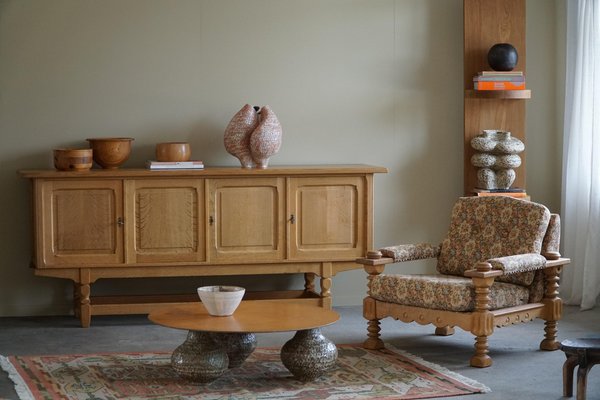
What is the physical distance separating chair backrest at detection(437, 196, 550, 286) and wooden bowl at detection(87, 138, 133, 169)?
6.57ft

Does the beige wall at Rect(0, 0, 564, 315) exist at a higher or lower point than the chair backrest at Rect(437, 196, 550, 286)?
higher

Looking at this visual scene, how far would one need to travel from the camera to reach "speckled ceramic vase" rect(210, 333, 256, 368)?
4.82 metres

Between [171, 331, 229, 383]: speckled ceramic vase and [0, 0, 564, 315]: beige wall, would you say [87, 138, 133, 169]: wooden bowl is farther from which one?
[171, 331, 229, 383]: speckled ceramic vase

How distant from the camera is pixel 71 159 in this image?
5.99 m

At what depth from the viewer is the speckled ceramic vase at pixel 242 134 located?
20.4 feet

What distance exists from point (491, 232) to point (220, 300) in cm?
166

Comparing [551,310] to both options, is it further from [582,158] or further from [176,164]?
[176,164]

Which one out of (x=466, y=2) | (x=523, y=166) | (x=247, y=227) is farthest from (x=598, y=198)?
(x=247, y=227)

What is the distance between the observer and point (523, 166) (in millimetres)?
6793

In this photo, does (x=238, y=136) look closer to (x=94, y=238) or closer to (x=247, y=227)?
(x=247, y=227)

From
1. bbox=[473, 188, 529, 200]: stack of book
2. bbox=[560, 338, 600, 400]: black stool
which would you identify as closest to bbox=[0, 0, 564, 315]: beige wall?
bbox=[473, 188, 529, 200]: stack of book

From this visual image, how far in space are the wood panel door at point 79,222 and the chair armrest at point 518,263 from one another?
226 cm

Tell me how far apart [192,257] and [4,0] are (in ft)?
6.48

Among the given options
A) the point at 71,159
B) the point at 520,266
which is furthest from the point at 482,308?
the point at 71,159
